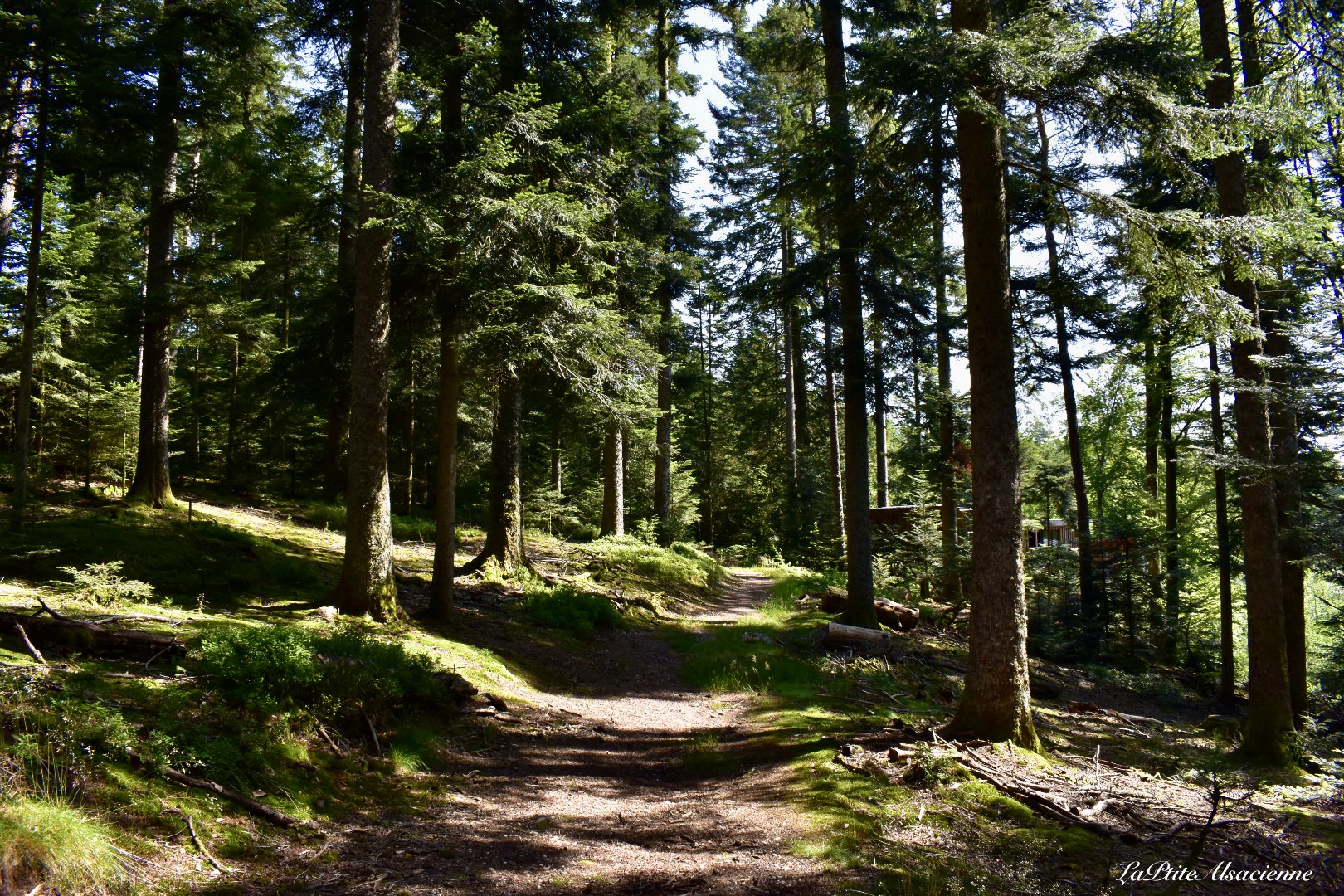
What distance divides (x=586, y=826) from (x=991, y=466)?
16.4 ft

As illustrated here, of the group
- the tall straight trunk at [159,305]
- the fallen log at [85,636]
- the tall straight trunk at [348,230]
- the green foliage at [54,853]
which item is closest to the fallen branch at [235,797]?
the green foliage at [54,853]

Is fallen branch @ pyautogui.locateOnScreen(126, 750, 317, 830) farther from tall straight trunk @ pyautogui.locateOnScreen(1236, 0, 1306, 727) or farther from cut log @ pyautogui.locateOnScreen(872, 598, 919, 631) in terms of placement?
cut log @ pyautogui.locateOnScreen(872, 598, 919, 631)

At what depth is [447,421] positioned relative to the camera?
10.6m

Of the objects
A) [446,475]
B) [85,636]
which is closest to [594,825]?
[85,636]

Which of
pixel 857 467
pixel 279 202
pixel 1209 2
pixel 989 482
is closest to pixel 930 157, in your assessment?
pixel 989 482

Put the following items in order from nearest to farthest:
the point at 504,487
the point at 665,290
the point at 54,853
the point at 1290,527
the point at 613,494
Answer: the point at 54,853 → the point at 1290,527 → the point at 504,487 → the point at 613,494 → the point at 665,290

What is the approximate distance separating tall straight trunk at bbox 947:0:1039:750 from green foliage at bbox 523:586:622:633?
7280 mm

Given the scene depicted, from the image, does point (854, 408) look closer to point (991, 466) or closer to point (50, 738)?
point (991, 466)

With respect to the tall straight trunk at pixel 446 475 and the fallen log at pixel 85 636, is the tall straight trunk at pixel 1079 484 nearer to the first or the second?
the tall straight trunk at pixel 446 475

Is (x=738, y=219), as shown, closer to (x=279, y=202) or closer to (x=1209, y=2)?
(x=1209, y=2)

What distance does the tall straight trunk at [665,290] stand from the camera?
68.4 feet

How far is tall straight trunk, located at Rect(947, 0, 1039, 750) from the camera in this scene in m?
6.71

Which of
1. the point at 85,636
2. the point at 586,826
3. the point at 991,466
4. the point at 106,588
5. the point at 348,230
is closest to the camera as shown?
the point at 586,826

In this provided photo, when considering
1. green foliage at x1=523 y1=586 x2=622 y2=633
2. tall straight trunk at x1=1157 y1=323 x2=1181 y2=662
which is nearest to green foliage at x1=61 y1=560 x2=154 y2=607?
green foliage at x1=523 y1=586 x2=622 y2=633
